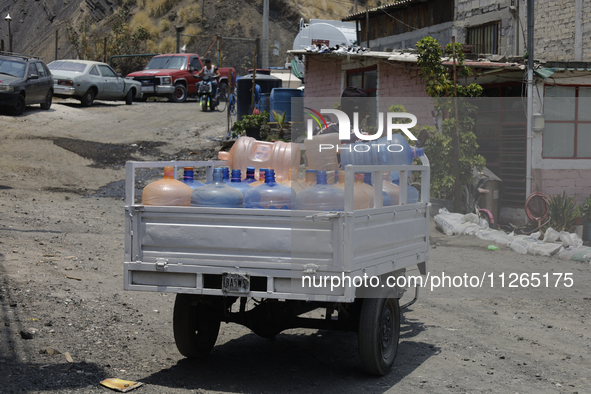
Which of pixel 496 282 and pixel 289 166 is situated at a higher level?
pixel 289 166

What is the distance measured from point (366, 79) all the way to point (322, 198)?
14137mm

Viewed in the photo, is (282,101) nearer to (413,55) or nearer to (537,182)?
(413,55)

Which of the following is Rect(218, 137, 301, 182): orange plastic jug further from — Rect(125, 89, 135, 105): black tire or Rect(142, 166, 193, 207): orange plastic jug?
Rect(125, 89, 135, 105): black tire

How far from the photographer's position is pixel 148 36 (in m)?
43.6

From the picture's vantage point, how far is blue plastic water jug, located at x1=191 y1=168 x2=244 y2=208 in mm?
4875

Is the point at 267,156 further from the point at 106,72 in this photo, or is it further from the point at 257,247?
the point at 106,72

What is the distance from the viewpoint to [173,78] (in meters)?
26.3

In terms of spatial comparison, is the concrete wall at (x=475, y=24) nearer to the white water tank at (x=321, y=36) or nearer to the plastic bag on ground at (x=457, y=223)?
the white water tank at (x=321, y=36)

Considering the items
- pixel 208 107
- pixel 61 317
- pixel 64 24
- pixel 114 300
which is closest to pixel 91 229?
pixel 114 300

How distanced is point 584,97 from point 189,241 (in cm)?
1127

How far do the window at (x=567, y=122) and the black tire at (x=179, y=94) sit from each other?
16.4 meters

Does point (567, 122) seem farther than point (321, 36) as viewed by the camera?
No

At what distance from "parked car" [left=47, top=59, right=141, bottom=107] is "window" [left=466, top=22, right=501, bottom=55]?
13087mm

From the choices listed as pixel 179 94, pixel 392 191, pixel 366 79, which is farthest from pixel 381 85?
pixel 392 191
